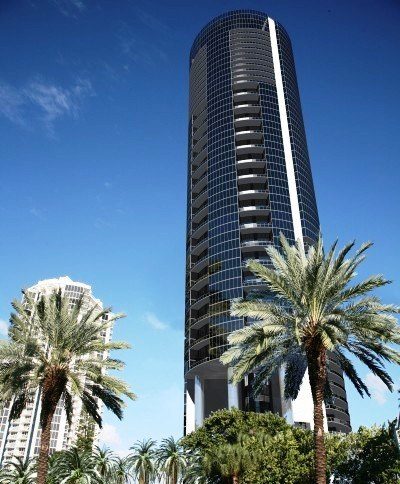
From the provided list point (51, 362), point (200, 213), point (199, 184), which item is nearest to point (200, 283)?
point (200, 213)

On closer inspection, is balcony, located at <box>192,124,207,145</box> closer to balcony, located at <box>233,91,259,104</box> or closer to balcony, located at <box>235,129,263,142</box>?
balcony, located at <box>233,91,259,104</box>

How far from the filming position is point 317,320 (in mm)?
23703

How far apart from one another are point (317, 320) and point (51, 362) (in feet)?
48.4

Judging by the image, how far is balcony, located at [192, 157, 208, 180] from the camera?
9897 centimetres

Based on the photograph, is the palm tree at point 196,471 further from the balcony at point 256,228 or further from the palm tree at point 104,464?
the balcony at point 256,228

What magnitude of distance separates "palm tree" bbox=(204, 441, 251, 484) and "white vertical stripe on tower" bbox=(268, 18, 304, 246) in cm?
4179

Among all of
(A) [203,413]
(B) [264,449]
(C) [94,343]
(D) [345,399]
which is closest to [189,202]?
(A) [203,413]

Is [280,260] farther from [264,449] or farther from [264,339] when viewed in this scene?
[264,449]

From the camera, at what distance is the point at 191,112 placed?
110 metres

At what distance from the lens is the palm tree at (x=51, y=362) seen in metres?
26.9

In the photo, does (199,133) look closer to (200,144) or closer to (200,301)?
(200,144)

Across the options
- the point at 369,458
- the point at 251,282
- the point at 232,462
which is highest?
the point at 251,282

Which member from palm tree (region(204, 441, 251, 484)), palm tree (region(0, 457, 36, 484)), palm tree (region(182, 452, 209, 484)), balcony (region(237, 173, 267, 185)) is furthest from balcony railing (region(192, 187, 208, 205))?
palm tree (region(0, 457, 36, 484))

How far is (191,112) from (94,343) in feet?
293
